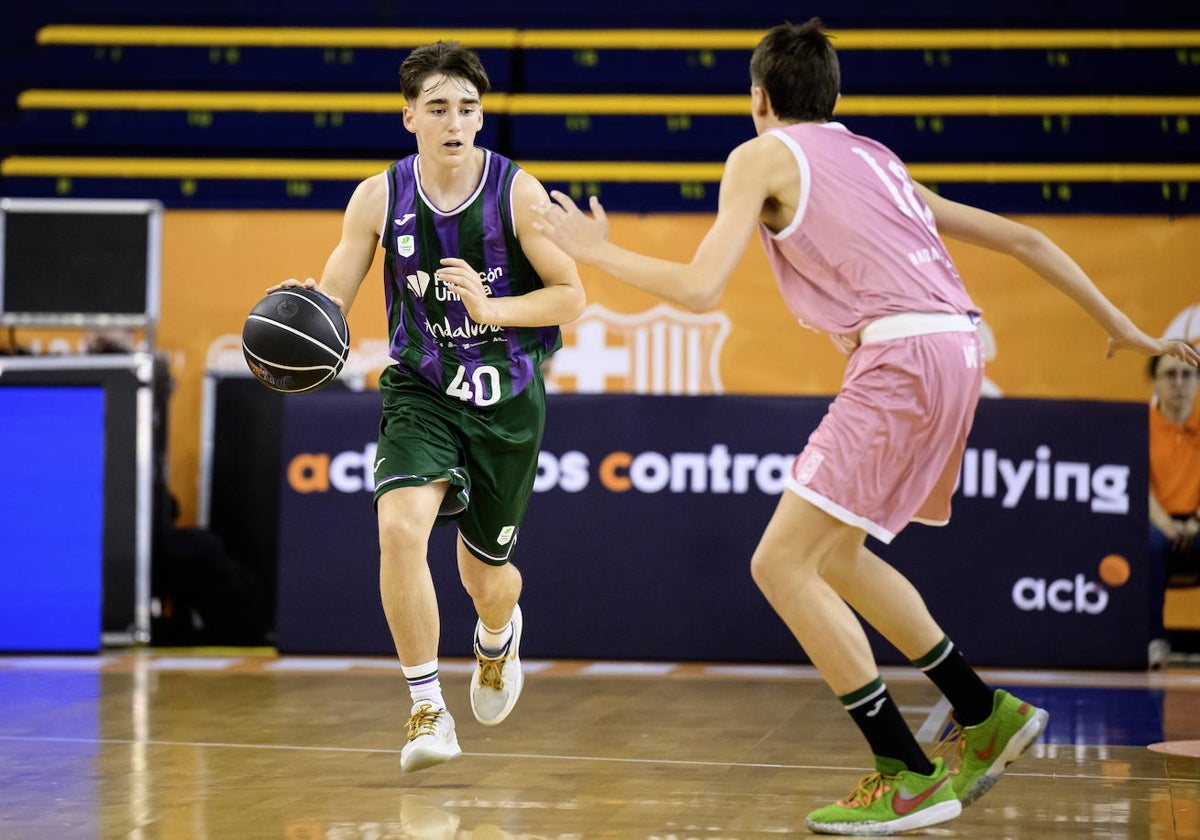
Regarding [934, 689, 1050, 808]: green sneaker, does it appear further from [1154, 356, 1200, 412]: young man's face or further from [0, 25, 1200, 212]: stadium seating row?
[0, 25, 1200, 212]: stadium seating row

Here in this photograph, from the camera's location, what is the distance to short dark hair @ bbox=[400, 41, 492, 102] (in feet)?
15.1

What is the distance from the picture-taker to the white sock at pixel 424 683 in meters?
4.34

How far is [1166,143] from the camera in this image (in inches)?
389

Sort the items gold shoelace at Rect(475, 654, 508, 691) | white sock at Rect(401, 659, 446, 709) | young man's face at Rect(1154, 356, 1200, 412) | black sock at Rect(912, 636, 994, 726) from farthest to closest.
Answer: young man's face at Rect(1154, 356, 1200, 412) → gold shoelace at Rect(475, 654, 508, 691) → white sock at Rect(401, 659, 446, 709) → black sock at Rect(912, 636, 994, 726)

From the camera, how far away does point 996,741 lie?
388 centimetres

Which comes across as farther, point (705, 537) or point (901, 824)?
point (705, 537)

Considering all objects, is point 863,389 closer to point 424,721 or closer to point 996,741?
point 996,741

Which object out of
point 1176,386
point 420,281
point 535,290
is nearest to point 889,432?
point 535,290

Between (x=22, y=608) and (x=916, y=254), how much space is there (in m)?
5.02

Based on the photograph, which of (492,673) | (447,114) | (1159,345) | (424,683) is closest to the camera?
(1159,345)

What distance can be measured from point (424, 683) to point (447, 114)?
5.25ft

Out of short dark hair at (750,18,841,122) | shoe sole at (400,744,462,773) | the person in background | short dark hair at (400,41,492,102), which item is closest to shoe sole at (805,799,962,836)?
shoe sole at (400,744,462,773)

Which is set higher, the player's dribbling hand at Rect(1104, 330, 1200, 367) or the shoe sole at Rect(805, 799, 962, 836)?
the player's dribbling hand at Rect(1104, 330, 1200, 367)

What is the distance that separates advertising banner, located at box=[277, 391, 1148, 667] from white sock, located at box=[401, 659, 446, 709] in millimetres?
2682
